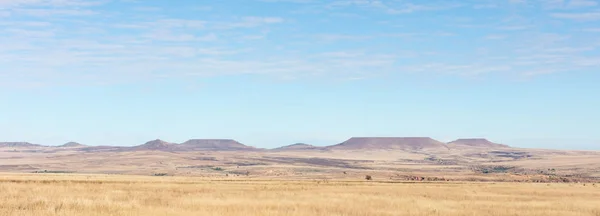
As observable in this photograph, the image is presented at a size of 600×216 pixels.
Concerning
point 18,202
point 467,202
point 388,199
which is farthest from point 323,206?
point 18,202

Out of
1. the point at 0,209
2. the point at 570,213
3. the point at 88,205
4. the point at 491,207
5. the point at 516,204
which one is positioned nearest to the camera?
the point at 0,209

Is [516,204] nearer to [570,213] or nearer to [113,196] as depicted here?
[570,213]

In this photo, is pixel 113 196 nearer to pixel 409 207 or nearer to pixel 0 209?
pixel 0 209

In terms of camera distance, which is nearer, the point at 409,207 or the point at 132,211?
the point at 132,211

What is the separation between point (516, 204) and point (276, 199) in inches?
463

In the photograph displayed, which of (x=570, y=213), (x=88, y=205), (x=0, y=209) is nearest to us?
(x=0, y=209)

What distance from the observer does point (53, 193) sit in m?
34.5

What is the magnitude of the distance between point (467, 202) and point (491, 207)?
2819mm

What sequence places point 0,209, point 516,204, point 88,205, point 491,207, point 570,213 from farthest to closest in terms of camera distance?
point 516,204, point 491,207, point 570,213, point 88,205, point 0,209

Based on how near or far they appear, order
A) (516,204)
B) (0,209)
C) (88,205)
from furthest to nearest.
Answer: (516,204)
(88,205)
(0,209)

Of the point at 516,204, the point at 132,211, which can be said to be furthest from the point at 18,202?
the point at 516,204

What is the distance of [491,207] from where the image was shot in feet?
105

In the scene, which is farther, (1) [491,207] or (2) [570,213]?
(1) [491,207]

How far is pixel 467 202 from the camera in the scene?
114 ft
